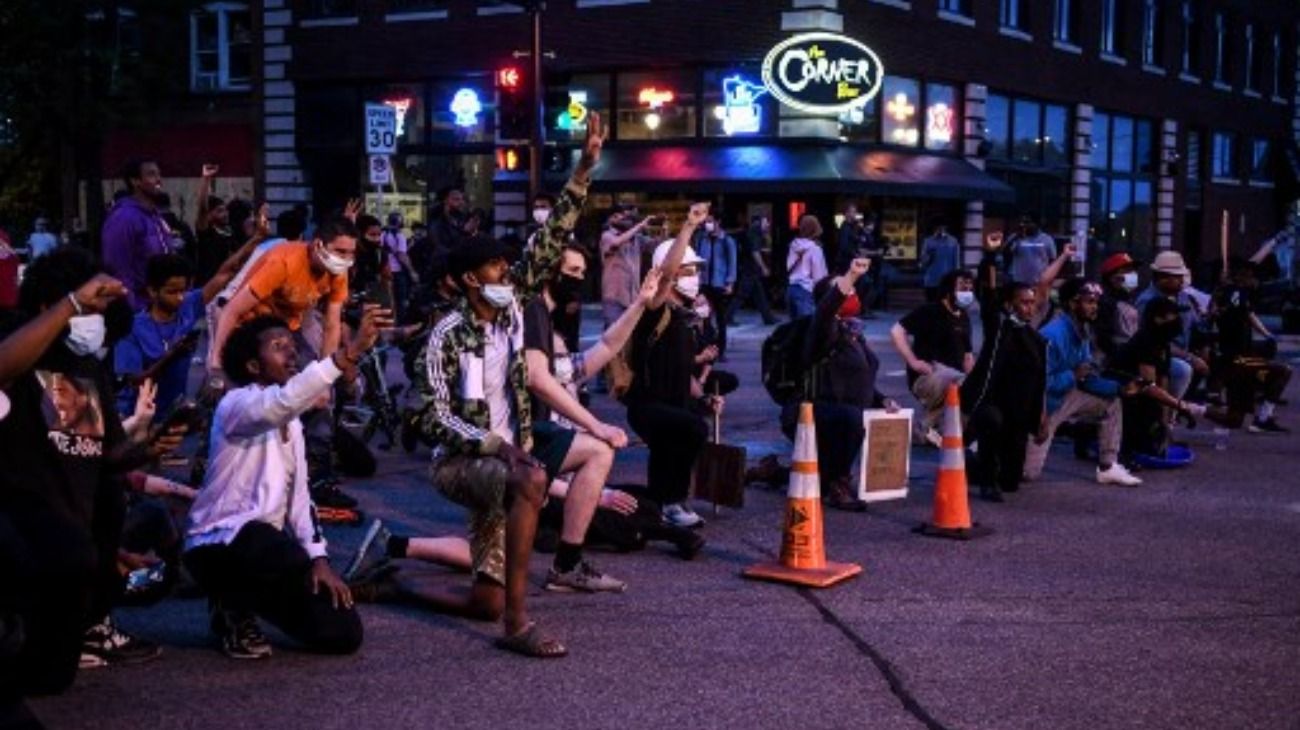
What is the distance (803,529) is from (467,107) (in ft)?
78.8

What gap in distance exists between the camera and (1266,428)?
13.9 m

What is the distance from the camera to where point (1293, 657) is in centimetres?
625

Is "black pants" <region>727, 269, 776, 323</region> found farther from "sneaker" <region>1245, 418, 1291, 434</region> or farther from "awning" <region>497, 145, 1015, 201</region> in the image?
"sneaker" <region>1245, 418, 1291, 434</region>

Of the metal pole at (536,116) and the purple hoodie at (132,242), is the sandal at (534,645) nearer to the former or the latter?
the purple hoodie at (132,242)

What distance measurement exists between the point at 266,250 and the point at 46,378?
3.68 meters

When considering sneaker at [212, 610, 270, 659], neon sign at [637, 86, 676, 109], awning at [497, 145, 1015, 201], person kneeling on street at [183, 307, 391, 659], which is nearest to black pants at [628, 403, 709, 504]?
person kneeling on street at [183, 307, 391, 659]

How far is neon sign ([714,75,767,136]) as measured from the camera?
27.1 metres

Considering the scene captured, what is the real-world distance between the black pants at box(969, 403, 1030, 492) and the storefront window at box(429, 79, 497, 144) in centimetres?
2141

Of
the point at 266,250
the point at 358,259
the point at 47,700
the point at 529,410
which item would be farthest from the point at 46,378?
the point at 358,259

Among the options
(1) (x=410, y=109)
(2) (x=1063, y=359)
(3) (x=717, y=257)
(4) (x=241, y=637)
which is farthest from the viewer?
(1) (x=410, y=109)

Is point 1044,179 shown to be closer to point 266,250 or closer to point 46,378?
point 266,250

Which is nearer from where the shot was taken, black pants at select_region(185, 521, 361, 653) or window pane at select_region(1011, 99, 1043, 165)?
black pants at select_region(185, 521, 361, 653)

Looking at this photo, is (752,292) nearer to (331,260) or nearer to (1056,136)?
(1056,136)

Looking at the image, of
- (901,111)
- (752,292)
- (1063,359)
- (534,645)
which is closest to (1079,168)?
(901,111)
